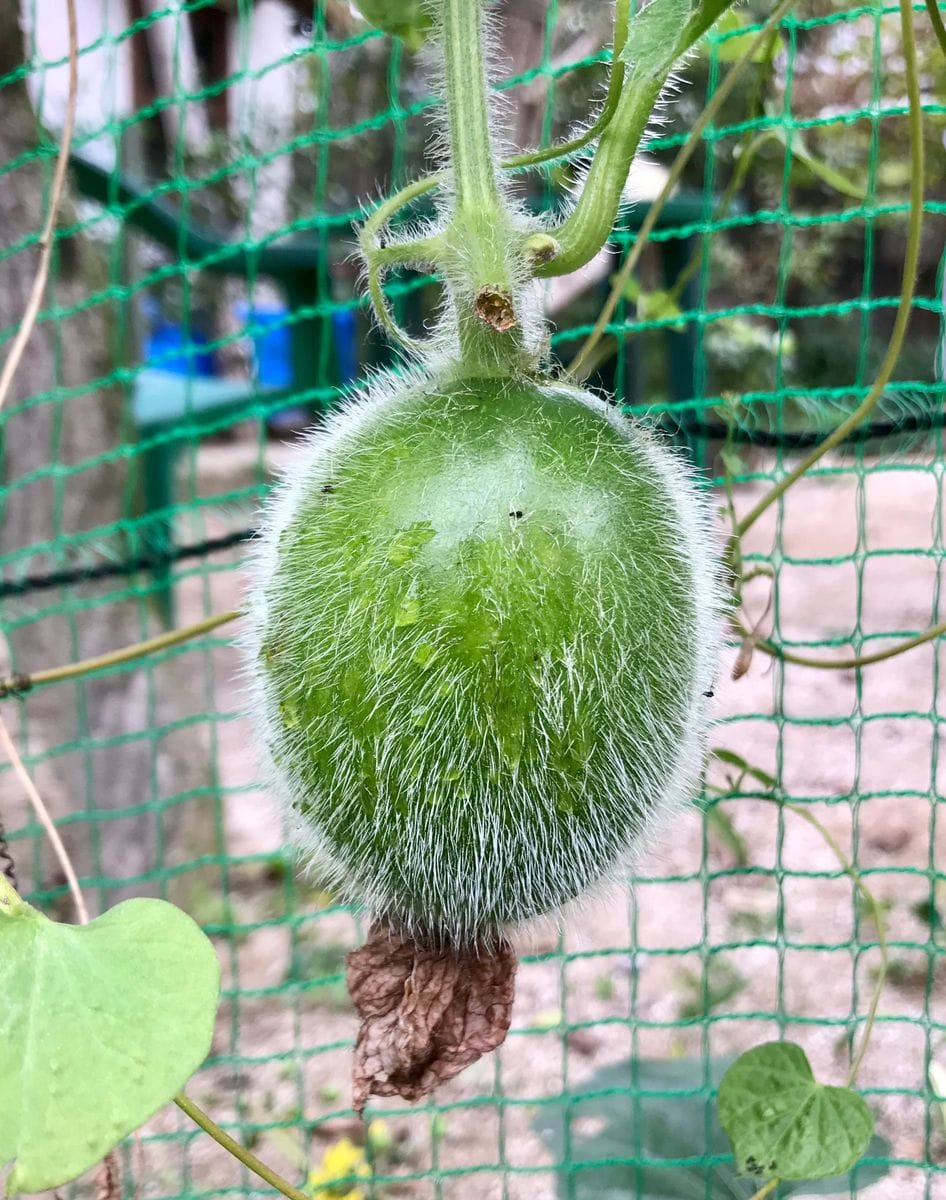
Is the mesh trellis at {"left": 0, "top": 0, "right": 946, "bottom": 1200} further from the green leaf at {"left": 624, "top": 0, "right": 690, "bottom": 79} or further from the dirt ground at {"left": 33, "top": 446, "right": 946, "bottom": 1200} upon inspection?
the green leaf at {"left": 624, "top": 0, "right": 690, "bottom": 79}

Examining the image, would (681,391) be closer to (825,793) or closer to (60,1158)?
(825,793)

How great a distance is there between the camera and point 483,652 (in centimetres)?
59

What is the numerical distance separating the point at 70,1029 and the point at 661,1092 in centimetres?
87

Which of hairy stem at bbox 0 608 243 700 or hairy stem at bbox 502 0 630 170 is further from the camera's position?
hairy stem at bbox 0 608 243 700

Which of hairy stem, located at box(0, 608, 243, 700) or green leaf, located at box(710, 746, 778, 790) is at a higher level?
hairy stem, located at box(0, 608, 243, 700)

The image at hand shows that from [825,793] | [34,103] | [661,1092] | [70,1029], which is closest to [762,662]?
[825,793]

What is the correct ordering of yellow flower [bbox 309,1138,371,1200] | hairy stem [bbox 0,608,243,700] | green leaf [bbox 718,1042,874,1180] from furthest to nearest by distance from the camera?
yellow flower [bbox 309,1138,371,1200]
hairy stem [bbox 0,608,243,700]
green leaf [bbox 718,1042,874,1180]

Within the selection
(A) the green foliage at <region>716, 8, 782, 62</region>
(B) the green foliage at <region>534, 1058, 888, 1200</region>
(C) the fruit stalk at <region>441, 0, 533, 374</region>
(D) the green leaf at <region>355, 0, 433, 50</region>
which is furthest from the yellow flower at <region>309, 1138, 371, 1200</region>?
(A) the green foliage at <region>716, 8, 782, 62</region>

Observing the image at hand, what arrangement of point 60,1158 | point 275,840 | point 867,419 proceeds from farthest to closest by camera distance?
point 275,840 → point 867,419 → point 60,1158

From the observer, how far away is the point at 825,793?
2.19 m

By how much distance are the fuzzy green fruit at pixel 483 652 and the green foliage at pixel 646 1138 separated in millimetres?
709

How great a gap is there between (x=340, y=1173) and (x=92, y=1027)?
41.1 inches

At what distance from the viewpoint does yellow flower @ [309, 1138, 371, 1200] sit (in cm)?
138

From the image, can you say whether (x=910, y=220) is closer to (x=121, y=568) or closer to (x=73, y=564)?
(x=121, y=568)
